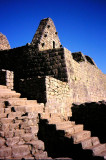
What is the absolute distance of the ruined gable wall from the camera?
10469mm

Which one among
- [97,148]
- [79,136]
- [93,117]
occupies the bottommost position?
[97,148]

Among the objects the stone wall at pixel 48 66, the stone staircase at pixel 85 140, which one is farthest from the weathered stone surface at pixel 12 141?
the stone wall at pixel 48 66

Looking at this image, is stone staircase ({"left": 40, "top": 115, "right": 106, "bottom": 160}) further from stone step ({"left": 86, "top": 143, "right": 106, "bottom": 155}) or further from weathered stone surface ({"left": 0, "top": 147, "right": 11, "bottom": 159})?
weathered stone surface ({"left": 0, "top": 147, "right": 11, "bottom": 159})

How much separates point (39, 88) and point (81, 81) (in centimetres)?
520

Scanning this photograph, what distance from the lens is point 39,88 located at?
7887mm

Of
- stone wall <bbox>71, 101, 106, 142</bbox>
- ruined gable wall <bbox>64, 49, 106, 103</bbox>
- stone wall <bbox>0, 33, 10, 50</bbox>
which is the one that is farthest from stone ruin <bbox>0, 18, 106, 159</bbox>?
stone wall <bbox>0, 33, 10, 50</bbox>

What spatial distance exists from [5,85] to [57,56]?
12.4 ft

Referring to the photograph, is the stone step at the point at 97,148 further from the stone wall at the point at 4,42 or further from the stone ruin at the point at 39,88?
the stone wall at the point at 4,42

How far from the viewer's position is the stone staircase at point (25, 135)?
14.5ft

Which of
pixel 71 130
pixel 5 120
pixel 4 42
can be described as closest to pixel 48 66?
pixel 71 130

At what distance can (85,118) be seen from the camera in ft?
22.6

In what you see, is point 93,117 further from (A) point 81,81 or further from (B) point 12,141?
(A) point 81,81

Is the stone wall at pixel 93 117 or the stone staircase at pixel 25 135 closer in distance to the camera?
the stone staircase at pixel 25 135

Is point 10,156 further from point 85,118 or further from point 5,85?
point 5,85
